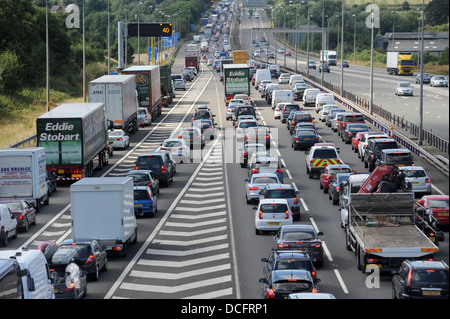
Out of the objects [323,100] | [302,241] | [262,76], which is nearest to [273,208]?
[302,241]

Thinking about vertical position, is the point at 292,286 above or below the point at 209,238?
above

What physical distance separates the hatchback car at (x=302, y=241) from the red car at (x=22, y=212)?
11.8 meters

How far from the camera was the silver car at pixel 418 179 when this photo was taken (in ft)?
135

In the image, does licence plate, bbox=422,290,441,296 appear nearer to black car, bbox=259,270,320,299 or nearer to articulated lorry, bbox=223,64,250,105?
black car, bbox=259,270,320,299

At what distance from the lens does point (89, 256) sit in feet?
90.7

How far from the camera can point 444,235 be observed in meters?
34.0

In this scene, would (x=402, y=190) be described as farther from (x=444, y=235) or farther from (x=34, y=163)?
(x=34, y=163)

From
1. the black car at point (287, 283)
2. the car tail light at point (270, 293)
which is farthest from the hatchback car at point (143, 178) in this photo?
the car tail light at point (270, 293)

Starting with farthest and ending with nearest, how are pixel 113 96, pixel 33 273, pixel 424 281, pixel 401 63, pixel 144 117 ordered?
pixel 401 63, pixel 144 117, pixel 113 96, pixel 424 281, pixel 33 273

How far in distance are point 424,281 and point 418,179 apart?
60.8 feet

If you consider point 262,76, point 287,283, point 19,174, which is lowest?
point 287,283

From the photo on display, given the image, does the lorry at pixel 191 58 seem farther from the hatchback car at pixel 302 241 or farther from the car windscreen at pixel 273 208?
the hatchback car at pixel 302 241

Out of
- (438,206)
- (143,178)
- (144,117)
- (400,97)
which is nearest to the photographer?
(438,206)

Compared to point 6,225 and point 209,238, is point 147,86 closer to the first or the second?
point 209,238
